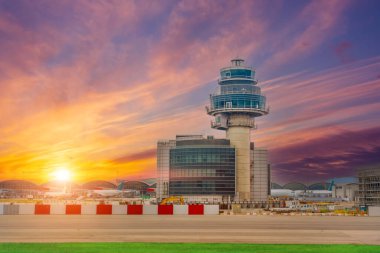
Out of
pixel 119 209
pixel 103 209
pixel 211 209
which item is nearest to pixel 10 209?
pixel 103 209

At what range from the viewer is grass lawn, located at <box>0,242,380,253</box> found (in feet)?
105

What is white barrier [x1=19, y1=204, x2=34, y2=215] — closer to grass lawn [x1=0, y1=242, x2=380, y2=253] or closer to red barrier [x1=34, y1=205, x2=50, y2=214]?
red barrier [x1=34, y1=205, x2=50, y2=214]

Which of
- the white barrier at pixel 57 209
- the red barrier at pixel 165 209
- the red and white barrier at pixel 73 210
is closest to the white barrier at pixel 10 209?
the white barrier at pixel 57 209

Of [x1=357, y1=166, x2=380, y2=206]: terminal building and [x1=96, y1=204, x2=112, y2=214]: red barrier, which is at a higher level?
[x1=357, y1=166, x2=380, y2=206]: terminal building

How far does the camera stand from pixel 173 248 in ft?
110

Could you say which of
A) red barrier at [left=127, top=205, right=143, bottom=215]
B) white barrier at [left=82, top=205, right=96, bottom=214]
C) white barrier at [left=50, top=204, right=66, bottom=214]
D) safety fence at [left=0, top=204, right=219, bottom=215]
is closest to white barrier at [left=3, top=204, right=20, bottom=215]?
safety fence at [left=0, top=204, right=219, bottom=215]

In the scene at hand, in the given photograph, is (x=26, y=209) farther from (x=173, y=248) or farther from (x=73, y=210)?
(x=173, y=248)

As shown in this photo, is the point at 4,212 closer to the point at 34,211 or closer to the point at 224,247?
the point at 34,211

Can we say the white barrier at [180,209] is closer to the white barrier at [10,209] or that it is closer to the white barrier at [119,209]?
the white barrier at [119,209]

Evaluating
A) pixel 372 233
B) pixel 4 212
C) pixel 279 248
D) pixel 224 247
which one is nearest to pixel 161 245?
pixel 224 247

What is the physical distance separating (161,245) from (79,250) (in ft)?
19.9

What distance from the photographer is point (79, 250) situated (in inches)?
1253

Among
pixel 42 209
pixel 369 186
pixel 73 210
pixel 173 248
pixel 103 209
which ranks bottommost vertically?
pixel 173 248

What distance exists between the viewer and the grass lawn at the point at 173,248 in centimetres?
3216
